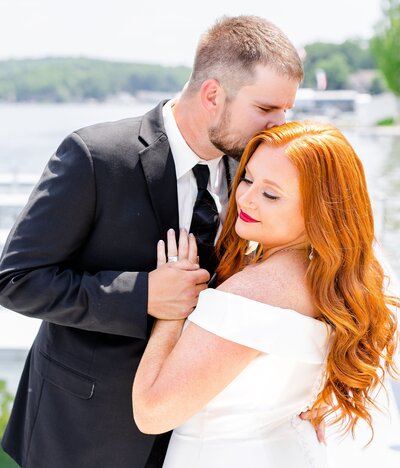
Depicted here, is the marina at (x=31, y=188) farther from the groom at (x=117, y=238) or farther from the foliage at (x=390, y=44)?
the foliage at (x=390, y=44)

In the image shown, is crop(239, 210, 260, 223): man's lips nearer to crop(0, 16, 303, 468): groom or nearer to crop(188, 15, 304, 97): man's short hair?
crop(0, 16, 303, 468): groom

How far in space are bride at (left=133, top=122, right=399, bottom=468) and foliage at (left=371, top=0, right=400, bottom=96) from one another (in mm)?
52503

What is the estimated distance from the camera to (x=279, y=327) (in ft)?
4.96

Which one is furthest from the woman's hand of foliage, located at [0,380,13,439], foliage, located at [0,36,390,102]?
foliage, located at [0,36,390,102]

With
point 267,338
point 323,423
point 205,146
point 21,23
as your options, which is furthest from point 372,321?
point 21,23

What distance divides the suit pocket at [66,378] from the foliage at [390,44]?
5251cm

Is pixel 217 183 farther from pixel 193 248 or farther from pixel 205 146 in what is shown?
pixel 193 248

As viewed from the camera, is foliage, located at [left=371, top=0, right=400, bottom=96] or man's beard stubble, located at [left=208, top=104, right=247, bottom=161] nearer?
man's beard stubble, located at [left=208, top=104, right=247, bottom=161]

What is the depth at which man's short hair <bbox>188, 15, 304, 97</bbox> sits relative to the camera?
5.86ft

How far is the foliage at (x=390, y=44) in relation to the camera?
50.7 meters

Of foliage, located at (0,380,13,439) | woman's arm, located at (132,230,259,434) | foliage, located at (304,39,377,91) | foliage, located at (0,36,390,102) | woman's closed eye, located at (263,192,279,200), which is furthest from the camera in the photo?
foliage, located at (304,39,377,91)

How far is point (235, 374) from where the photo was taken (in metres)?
1.50

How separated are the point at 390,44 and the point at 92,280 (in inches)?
2083

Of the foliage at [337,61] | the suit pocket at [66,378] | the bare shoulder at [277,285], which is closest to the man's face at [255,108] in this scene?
the bare shoulder at [277,285]
